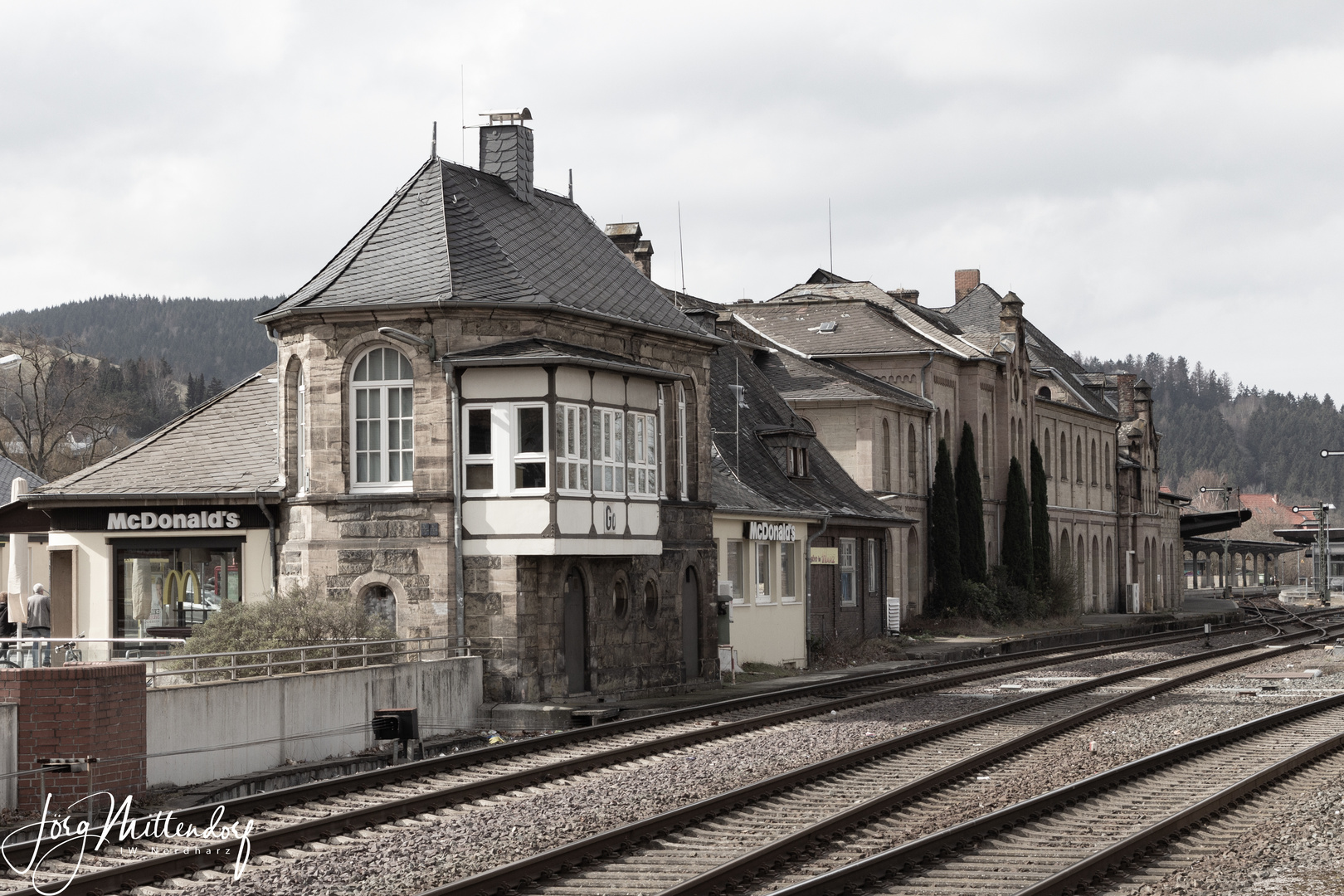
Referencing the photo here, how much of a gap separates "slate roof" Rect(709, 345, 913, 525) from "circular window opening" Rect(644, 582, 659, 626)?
146 inches

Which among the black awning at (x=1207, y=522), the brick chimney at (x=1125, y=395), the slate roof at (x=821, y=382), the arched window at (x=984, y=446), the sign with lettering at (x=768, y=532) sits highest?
the brick chimney at (x=1125, y=395)

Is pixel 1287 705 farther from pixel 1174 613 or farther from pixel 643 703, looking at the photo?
pixel 1174 613

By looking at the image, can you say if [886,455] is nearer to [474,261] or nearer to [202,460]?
[474,261]

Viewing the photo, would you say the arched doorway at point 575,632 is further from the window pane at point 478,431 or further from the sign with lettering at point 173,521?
the sign with lettering at point 173,521

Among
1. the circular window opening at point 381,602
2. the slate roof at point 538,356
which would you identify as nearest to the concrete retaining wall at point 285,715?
the circular window opening at point 381,602

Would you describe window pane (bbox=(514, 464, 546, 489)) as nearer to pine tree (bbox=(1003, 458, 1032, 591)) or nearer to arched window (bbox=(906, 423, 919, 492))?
arched window (bbox=(906, 423, 919, 492))

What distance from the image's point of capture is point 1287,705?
25.4 meters

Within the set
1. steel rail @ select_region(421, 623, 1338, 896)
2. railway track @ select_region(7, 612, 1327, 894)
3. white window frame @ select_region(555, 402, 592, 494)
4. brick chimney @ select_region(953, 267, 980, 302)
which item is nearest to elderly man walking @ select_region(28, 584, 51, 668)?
white window frame @ select_region(555, 402, 592, 494)

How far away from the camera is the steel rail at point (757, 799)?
11.2 m

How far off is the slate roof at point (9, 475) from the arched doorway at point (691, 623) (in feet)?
92.7

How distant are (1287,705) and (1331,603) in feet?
226

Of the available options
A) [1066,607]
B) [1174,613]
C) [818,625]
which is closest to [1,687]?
[818,625]

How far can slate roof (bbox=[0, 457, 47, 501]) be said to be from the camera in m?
51.6

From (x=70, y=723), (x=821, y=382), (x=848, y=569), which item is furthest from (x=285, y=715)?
(x=821, y=382)
